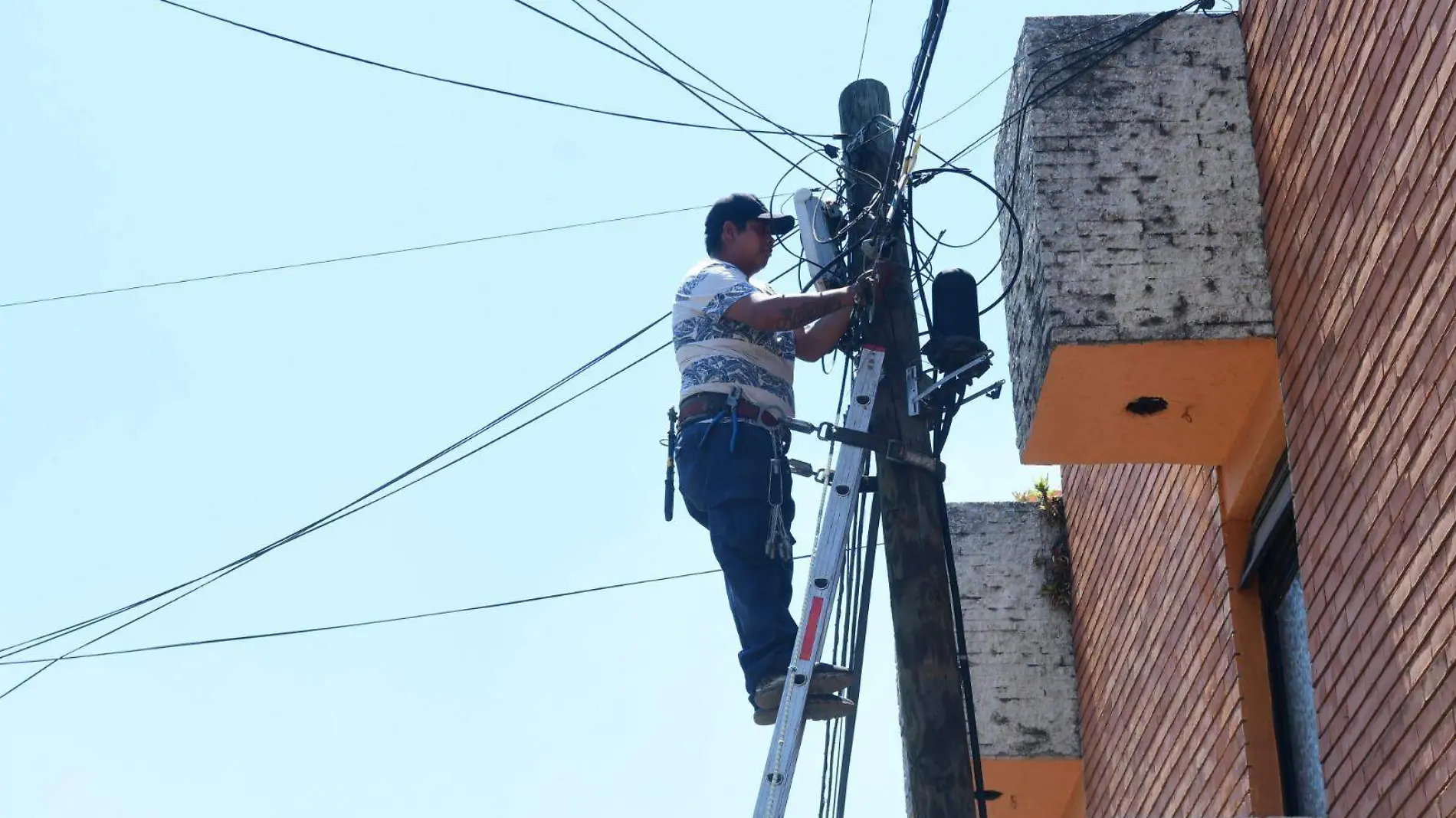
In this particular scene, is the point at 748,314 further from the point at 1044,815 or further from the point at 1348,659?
the point at 1044,815

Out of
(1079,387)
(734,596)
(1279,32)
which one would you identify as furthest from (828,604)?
(1279,32)

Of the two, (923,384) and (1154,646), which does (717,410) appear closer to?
(923,384)

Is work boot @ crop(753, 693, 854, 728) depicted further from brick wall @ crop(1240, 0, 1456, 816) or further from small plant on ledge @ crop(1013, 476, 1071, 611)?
small plant on ledge @ crop(1013, 476, 1071, 611)

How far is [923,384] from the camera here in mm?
6957

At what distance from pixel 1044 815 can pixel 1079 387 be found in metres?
4.31

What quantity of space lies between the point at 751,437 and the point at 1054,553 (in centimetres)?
424

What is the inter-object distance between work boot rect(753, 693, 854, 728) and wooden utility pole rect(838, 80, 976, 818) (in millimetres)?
346

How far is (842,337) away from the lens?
7531 millimetres

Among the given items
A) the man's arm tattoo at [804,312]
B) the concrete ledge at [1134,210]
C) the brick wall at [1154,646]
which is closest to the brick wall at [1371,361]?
the concrete ledge at [1134,210]

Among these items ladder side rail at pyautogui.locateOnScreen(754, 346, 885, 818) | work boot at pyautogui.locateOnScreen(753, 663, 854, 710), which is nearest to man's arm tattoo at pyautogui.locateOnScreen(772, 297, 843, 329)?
ladder side rail at pyautogui.locateOnScreen(754, 346, 885, 818)

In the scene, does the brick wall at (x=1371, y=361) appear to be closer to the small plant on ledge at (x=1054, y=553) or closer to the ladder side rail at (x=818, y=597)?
the ladder side rail at (x=818, y=597)

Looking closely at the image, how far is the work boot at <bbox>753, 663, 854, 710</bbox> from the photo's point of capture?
6652 mm

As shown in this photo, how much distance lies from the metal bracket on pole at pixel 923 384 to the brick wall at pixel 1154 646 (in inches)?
70.6

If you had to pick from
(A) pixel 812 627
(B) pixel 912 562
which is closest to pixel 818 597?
(A) pixel 812 627
